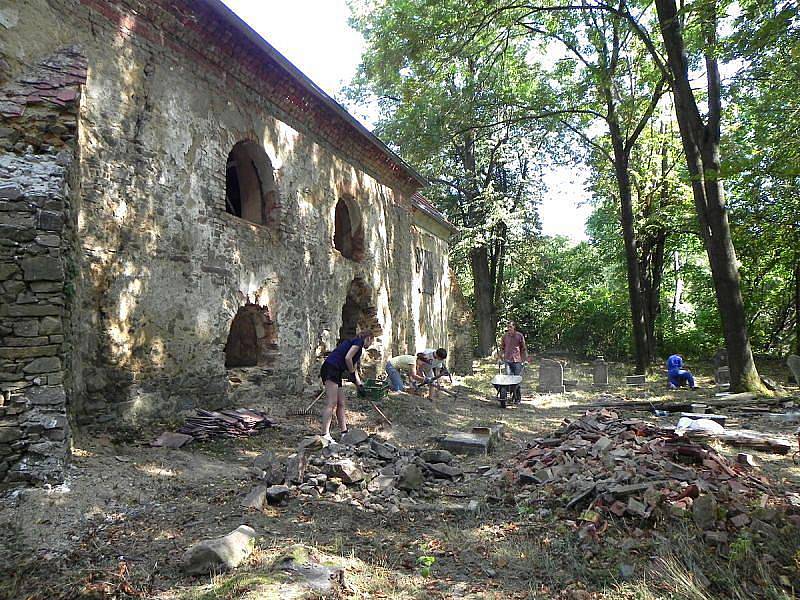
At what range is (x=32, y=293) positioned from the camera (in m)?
4.97

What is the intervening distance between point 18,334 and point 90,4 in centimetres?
444

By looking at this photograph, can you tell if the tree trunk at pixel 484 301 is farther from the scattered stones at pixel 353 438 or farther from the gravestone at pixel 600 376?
the scattered stones at pixel 353 438

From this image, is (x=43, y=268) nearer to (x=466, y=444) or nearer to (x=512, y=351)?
(x=466, y=444)

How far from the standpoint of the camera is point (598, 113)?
16672 millimetres

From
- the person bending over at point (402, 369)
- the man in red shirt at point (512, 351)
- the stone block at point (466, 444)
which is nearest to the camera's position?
the stone block at point (466, 444)

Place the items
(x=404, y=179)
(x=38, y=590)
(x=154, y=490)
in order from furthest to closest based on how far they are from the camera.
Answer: (x=404, y=179) < (x=154, y=490) < (x=38, y=590)

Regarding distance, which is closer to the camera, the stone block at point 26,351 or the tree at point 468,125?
the stone block at point 26,351

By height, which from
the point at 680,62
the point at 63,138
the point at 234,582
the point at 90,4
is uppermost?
the point at 680,62

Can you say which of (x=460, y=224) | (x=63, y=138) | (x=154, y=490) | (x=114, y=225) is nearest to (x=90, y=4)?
(x=63, y=138)

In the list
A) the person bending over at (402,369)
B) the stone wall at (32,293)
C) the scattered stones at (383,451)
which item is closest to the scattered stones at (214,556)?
the stone wall at (32,293)

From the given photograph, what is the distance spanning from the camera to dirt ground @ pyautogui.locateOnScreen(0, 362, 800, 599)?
11.2 ft

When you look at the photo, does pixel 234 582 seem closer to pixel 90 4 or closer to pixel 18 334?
pixel 18 334

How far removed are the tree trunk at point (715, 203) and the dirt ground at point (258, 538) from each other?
14.9 feet

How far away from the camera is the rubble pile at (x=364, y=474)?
17.4 ft
